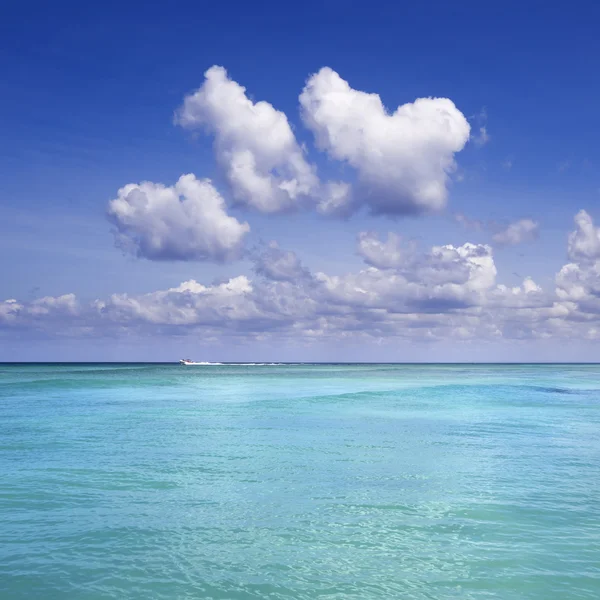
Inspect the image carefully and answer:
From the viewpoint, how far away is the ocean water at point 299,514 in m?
10.5

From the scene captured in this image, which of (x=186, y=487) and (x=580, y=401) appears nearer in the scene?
(x=186, y=487)

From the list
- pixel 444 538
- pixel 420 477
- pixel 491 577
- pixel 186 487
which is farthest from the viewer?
pixel 420 477

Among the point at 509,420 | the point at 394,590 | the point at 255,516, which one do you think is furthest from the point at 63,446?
the point at 509,420

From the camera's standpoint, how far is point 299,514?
47.1ft

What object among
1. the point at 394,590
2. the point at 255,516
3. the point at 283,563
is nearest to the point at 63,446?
the point at 255,516

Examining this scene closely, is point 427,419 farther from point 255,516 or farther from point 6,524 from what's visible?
point 6,524

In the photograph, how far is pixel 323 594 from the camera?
10016 mm

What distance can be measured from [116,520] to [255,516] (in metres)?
3.17

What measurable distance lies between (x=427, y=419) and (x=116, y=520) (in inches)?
990

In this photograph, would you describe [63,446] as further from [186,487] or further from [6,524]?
[6,524]

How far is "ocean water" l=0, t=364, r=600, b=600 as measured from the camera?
415 inches

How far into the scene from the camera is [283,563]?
1129 cm

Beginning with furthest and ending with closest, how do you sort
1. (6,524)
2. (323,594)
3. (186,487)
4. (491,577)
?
(186,487), (6,524), (491,577), (323,594)

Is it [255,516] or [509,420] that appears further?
[509,420]
